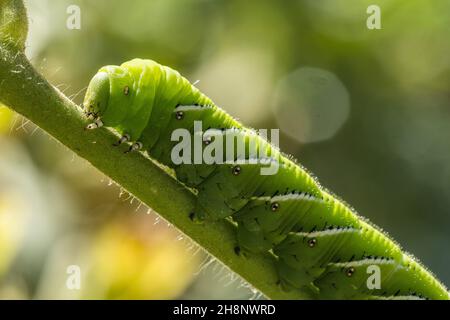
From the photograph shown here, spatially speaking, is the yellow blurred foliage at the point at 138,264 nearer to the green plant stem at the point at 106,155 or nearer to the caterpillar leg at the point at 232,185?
the caterpillar leg at the point at 232,185

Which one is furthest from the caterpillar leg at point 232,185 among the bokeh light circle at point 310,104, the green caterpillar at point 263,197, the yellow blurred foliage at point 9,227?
the bokeh light circle at point 310,104

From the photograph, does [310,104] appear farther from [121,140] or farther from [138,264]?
[121,140]

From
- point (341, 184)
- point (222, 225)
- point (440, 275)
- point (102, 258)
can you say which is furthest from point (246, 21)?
point (222, 225)

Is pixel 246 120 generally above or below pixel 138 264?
above

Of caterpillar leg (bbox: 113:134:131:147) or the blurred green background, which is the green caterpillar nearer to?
caterpillar leg (bbox: 113:134:131:147)

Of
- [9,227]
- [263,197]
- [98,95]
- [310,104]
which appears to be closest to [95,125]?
[98,95]

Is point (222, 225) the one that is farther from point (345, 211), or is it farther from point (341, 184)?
point (341, 184)

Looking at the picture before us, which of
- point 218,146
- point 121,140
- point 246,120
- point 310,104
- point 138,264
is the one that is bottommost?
point 138,264
